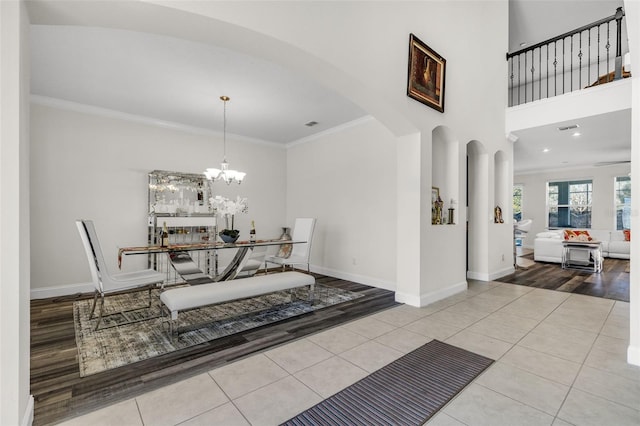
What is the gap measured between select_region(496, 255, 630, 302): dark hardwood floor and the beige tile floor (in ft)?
4.08

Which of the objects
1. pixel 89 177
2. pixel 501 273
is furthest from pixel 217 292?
pixel 501 273

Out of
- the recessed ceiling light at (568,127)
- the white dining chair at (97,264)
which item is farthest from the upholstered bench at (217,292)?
the recessed ceiling light at (568,127)

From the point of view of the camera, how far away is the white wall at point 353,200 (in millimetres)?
4852

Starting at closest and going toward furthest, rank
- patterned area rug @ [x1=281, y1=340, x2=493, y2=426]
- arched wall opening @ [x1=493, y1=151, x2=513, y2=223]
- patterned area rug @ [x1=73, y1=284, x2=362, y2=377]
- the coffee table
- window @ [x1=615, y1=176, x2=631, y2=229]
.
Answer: patterned area rug @ [x1=281, y1=340, x2=493, y2=426] → patterned area rug @ [x1=73, y1=284, x2=362, y2=377] → arched wall opening @ [x1=493, y1=151, x2=513, y2=223] → the coffee table → window @ [x1=615, y1=176, x2=631, y2=229]

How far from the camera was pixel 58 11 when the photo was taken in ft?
5.63

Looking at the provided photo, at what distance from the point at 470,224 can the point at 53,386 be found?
5927mm

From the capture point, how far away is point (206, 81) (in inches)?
149

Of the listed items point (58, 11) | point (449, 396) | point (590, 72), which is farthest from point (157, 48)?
point (590, 72)

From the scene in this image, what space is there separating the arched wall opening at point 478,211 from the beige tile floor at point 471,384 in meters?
1.90

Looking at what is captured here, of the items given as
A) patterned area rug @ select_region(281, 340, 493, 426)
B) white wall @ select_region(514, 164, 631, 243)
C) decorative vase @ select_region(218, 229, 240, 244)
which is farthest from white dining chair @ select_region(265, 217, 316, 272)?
white wall @ select_region(514, 164, 631, 243)

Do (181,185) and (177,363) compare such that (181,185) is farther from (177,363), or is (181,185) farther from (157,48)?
(177,363)

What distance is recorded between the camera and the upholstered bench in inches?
109

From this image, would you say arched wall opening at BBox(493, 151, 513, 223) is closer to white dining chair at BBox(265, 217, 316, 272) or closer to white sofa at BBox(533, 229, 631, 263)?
white sofa at BBox(533, 229, 631, 263)
